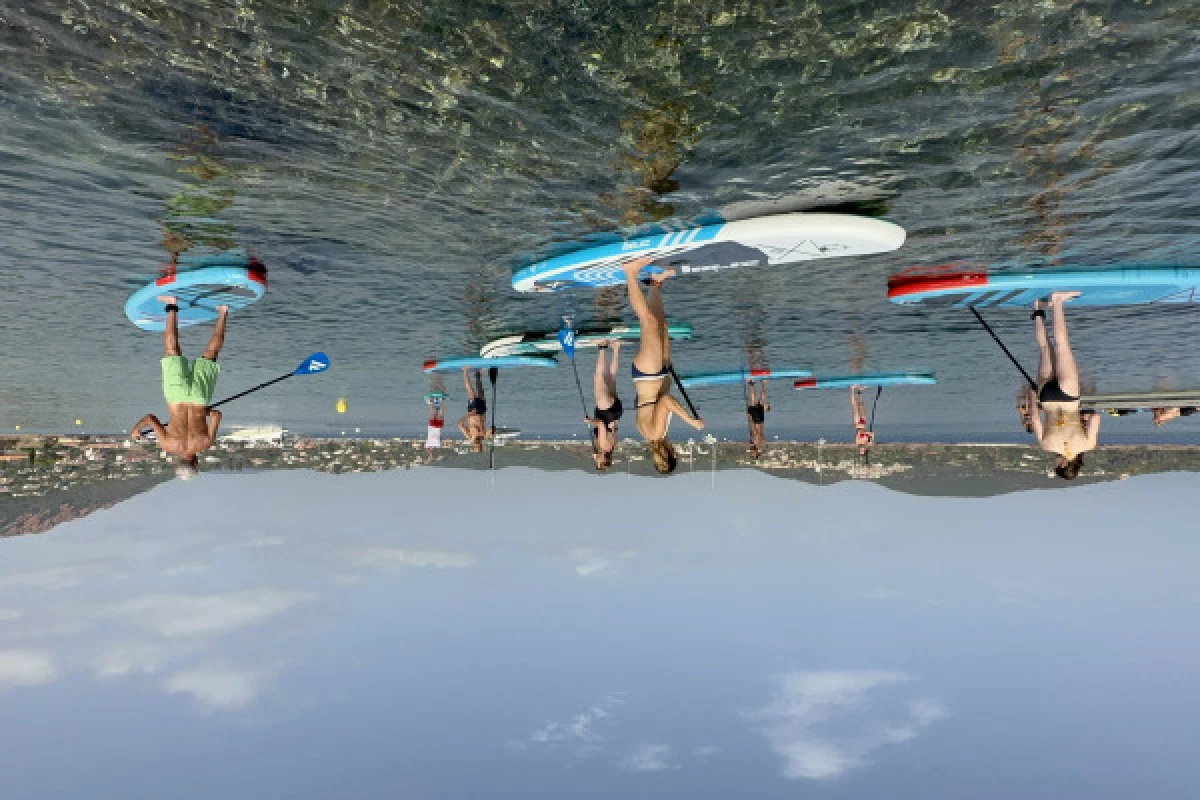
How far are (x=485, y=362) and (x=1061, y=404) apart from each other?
10390mm

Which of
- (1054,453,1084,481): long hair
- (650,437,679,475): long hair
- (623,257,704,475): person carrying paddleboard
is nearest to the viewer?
(623,257,704,475): person carrying paddleboard

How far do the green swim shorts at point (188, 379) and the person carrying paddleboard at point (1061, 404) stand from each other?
35.6ft

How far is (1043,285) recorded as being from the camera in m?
8.52

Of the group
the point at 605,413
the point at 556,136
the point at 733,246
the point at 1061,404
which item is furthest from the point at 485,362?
the point at 1061,404

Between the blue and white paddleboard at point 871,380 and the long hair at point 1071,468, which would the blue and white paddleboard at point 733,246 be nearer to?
the long hair at point 1071,468

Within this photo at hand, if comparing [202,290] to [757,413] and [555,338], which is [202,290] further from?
[757,413]

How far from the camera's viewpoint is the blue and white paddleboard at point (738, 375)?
17016mm

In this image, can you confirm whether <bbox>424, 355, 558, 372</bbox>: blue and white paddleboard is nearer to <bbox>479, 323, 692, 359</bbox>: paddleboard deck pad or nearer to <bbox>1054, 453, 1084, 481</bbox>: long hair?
<bbox>479, 323, 692, 359</bbox>: paddleboard deck pad

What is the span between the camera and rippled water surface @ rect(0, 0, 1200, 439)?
4.09 metres

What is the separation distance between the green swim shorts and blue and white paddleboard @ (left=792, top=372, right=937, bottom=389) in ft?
47.1

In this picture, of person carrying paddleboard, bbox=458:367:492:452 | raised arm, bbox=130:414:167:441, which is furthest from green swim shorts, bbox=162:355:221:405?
person carrying paddleboard, bbox=458:367:492:452

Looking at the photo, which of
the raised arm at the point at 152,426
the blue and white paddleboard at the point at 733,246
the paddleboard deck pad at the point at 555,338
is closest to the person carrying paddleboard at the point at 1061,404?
the blue and white paddleboard at the point at 733,246

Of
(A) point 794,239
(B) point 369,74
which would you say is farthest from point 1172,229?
(B) point 369,74

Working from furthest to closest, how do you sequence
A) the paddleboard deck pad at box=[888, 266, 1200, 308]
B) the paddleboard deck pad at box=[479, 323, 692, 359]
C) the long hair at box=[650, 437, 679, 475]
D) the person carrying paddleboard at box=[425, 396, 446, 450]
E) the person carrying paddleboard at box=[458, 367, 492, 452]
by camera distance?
the person carrying paddleboard at box=[458, 367, 492, 452] < the person carrying paddleboard at box=[425, 396, 446, 450] < the paddleboard deck pad at box=[479, 323, 692, 359] < the long hair at box=[650, 437, 679, 475] < the paddleboard deck pad at box=[888, 266, 1200, 308]
